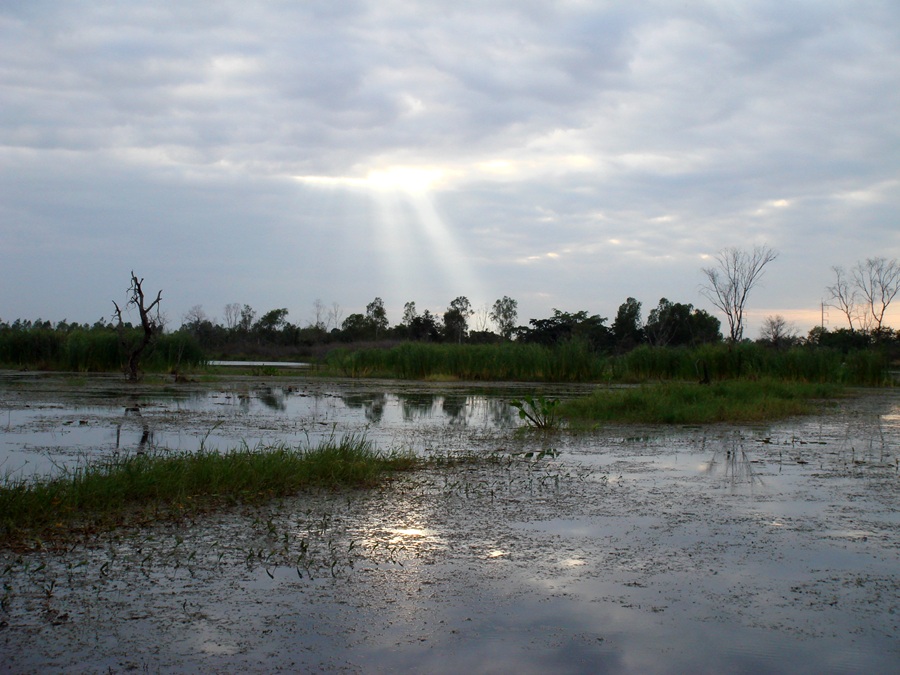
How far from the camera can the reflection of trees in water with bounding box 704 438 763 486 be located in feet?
22.7

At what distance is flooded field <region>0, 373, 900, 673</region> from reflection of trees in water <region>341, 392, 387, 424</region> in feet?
17.2

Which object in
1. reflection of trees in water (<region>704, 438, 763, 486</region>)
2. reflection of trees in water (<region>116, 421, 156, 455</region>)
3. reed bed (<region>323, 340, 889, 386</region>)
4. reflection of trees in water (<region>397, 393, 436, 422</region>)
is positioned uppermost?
reed bed (<region>323, 340, 889, 386</region>)

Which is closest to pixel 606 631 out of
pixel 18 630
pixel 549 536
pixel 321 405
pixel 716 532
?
pixel 549 536

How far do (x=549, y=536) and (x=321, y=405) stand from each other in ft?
33.2

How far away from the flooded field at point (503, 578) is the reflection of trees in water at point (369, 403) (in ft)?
17.2

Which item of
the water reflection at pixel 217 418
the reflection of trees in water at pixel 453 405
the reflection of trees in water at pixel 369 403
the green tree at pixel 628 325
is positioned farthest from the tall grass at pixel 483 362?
the green tree at pixel 628 325

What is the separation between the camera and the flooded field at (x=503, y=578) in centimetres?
308

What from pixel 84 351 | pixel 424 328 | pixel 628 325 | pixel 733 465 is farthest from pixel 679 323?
pixel 733 465

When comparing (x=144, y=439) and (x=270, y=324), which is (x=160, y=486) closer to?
(x=144, y=439)

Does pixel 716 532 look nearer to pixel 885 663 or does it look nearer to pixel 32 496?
pixel 885 663

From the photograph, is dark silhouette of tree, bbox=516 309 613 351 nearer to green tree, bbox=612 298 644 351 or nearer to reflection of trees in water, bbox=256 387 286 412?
green tree, bbox=612 298 644 351

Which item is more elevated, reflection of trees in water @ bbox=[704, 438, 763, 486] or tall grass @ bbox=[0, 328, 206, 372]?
tall grass @ bbox=[0, 328, 206, 372]

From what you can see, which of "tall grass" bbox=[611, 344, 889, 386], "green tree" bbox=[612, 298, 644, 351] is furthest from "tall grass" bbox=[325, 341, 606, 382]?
"green tree" bbox=[612, 298, 644, 351]

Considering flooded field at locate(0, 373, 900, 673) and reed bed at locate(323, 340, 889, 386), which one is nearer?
flooded field at locate(0, 373, 900, 673)
